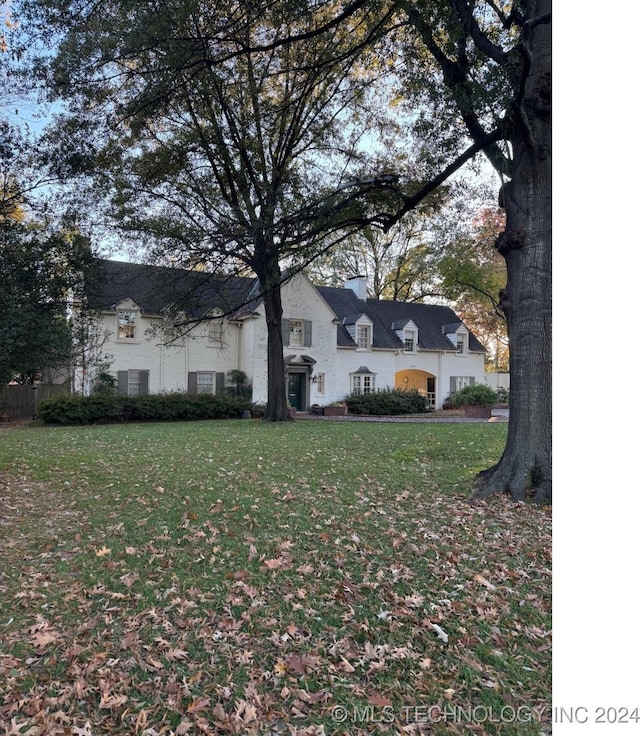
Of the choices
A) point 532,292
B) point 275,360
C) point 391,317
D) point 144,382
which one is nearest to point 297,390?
point 275,360

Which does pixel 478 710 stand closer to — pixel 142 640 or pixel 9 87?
pixel 142 640

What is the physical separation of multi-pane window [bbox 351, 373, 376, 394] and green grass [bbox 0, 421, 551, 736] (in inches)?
782

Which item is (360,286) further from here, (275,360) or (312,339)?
(275,360)

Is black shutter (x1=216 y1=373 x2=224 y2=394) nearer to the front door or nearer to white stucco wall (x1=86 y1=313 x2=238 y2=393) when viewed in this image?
white stucco wall (x1=86 y1=313 x2=238 y2=393)

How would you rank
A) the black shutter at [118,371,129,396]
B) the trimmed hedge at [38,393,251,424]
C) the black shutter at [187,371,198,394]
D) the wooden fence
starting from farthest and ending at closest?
the black shutter at [187,371,198,394] → the black shutter at [118,371,129,396] → the wooden fence → the trimmed hedge at [38,393,251,424]

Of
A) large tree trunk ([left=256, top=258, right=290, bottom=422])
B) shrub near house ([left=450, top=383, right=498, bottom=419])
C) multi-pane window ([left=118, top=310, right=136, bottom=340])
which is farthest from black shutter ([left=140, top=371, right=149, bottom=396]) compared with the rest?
shrub near house ([left=450, top=383, right=498, bottom=419])

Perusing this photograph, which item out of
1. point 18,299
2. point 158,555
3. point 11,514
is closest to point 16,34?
point 18,299

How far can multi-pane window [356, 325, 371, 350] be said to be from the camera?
91.5 feet

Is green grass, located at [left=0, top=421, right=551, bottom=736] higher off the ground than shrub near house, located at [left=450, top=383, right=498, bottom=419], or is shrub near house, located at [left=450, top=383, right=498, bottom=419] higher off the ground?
shrub near house, located at [left=450, top=383, right=498, bottom=419]

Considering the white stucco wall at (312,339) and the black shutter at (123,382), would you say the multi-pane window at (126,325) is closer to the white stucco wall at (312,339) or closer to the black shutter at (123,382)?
the black shutter at (123,382)

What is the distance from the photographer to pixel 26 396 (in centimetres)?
2275

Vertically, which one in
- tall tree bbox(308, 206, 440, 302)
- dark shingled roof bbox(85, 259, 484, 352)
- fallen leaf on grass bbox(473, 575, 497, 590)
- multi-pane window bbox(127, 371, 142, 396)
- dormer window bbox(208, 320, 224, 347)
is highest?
tall tree bbox(308, 206, 440, 302)

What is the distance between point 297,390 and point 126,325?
8688mm
